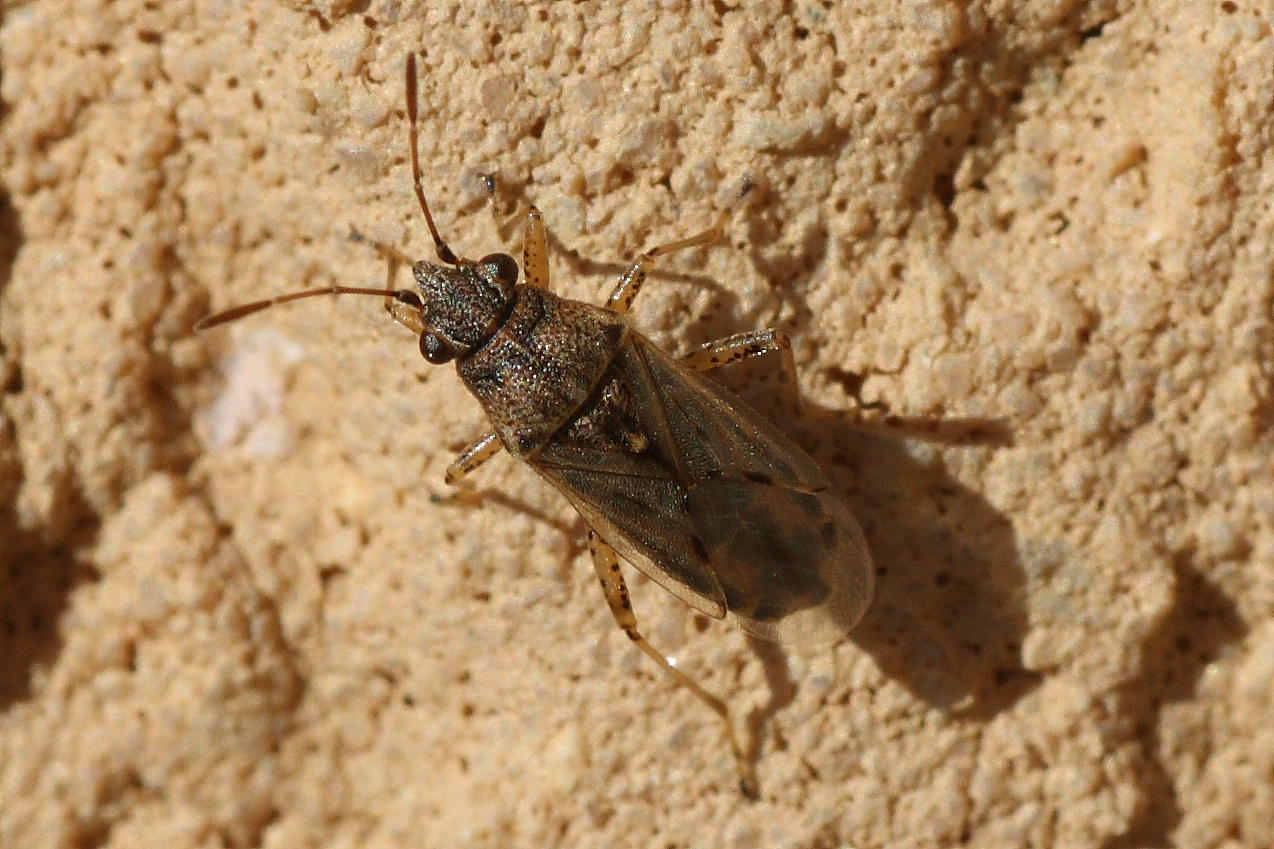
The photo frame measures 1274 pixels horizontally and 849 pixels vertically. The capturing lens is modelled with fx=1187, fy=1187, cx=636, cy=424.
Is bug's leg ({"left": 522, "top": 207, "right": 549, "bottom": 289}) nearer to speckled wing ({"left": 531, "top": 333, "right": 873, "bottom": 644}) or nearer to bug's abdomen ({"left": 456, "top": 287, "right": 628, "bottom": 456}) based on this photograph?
bug's abdomen ({"left": 456, "top": 287, "right": 628, "bottom": 456})

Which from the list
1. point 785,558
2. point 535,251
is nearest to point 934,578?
point 785,558

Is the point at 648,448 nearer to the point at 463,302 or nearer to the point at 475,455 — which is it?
the point at 475,455

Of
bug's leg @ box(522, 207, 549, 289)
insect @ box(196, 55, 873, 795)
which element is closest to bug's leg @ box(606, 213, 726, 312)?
insect @ box(196, 55, 873, 795)

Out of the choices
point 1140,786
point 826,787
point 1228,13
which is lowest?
point 1140,786

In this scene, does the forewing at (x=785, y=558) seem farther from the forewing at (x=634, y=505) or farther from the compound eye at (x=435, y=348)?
the compound eye at (x=435, y=348)

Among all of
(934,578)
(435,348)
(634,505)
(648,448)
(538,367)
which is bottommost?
(934,578)

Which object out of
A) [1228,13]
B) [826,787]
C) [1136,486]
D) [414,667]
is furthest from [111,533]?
[1228,13]

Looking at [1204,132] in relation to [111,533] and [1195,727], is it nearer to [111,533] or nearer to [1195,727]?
[1195,727]
